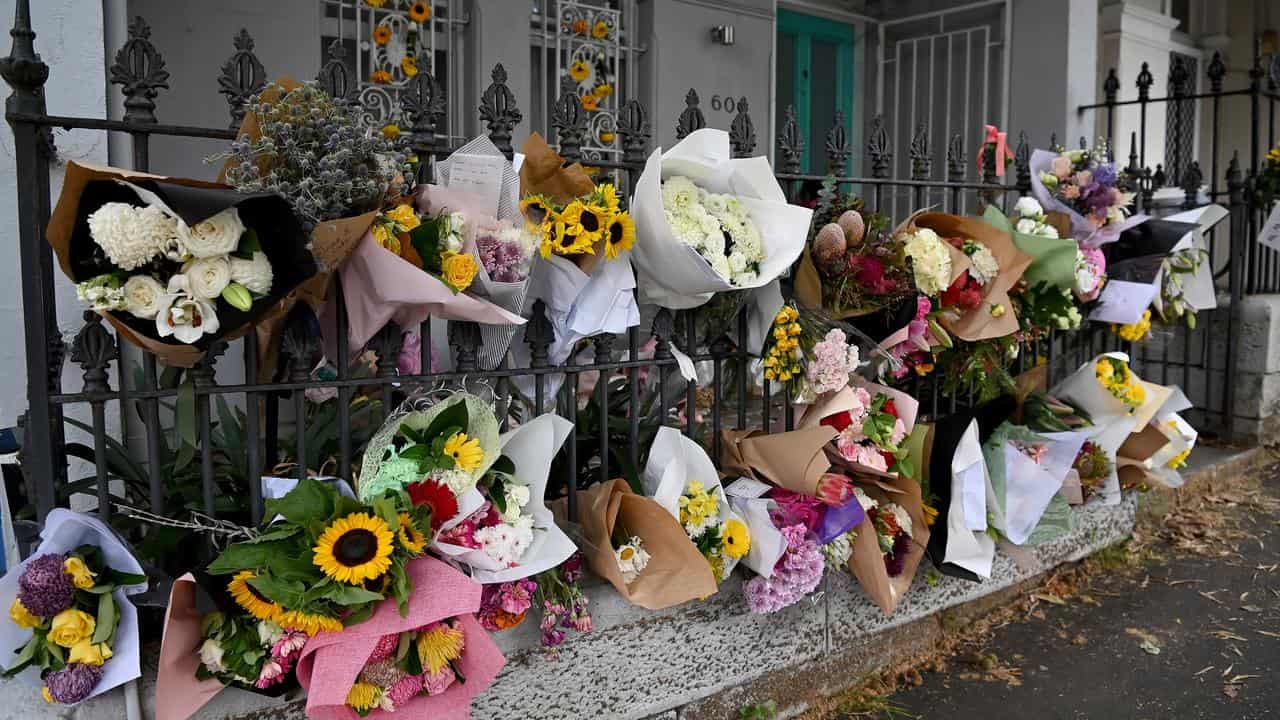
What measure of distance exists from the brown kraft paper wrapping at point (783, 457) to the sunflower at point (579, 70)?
3.42 meters

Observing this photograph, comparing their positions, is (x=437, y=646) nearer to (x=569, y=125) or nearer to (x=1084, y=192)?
(x=569, y=125)

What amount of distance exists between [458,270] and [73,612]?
979 mm

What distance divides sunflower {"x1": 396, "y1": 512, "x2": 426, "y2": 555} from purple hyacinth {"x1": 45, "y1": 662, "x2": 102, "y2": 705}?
63 cm

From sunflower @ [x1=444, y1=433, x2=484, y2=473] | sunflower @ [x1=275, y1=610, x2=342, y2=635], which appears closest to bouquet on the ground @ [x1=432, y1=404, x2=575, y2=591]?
sunflower @ [x1=444, y1=433, x2=484, y2=473]

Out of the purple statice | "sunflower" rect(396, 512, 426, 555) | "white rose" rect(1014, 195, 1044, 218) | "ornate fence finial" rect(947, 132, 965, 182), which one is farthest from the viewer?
"white rose" rect(1014, 195, 1044, 218)

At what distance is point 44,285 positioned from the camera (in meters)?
1.81

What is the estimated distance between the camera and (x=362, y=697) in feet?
5.93

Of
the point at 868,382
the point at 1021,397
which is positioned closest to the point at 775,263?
the point at 868,382

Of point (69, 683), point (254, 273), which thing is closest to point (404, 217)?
point (254, 273)

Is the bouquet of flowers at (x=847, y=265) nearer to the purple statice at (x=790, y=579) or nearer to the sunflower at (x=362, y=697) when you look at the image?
the purple statice at (x=790, y=579)

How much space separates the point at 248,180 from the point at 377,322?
1.29 feet

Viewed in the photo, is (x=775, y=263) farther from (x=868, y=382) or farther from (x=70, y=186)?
(x=70, y=186)

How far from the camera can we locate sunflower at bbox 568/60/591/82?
5.51m

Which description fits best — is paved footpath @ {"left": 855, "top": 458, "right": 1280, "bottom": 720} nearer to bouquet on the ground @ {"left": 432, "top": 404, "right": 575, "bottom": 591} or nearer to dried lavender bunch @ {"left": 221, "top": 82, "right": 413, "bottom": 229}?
bouquet on the ground @ {"left": 432, "top": 404, "right": 575, "bottom": 591}
